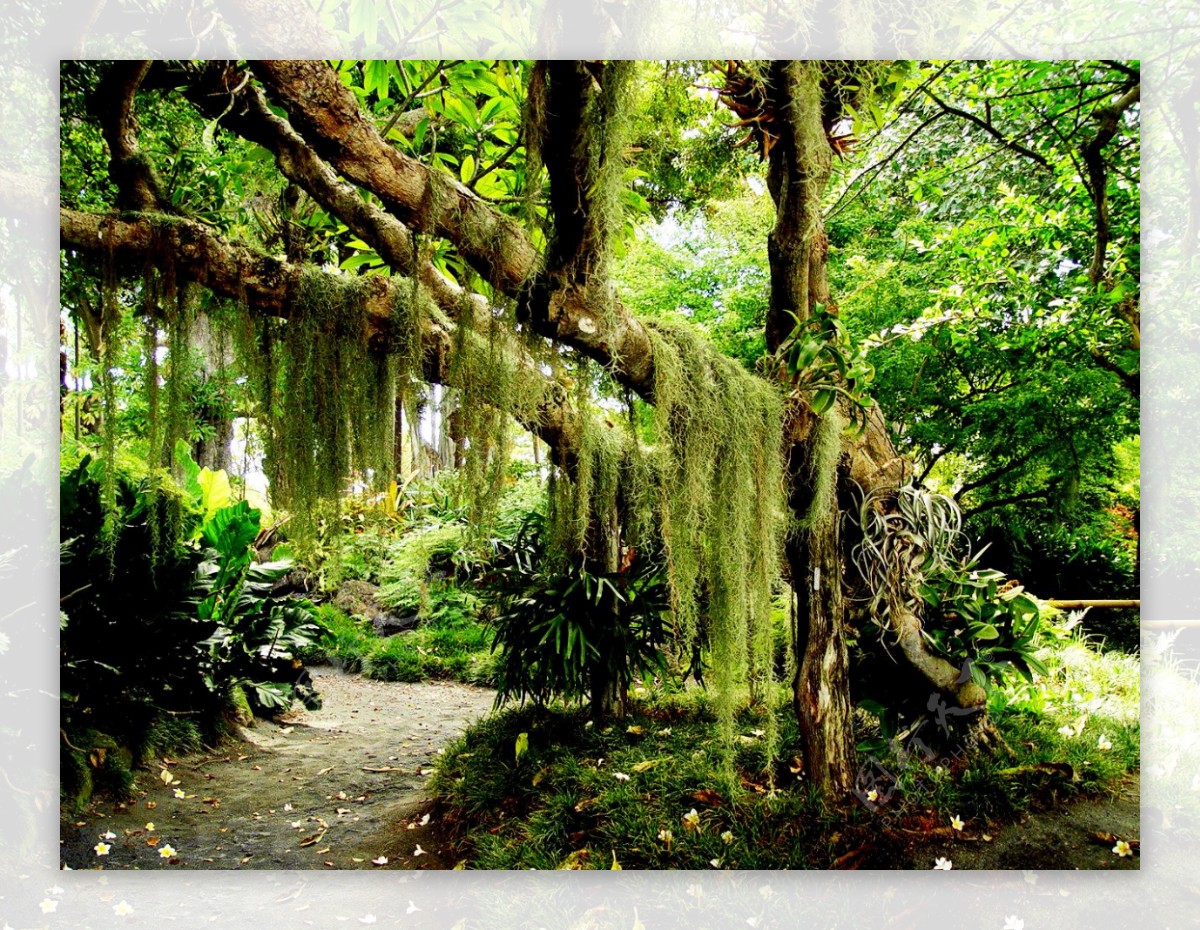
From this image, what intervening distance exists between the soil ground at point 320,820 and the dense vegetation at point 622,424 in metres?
0.10

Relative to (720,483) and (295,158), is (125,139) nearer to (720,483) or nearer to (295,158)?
(295,158)

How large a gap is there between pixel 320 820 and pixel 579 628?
1038mm

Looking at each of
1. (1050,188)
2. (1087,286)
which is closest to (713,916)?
(1087,286)

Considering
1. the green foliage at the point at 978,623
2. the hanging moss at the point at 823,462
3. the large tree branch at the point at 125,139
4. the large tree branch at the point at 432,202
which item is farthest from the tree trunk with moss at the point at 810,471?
the large tree branch at the point at 125,139

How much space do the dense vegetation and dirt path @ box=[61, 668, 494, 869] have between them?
0.51 feet

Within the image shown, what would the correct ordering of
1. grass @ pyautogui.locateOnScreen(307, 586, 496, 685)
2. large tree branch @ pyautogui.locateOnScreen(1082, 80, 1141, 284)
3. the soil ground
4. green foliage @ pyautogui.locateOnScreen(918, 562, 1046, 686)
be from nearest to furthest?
the soil ground < green foliage @ pyautogui.locateOnScreen(918, 562, 1046, 686) < large tree branch @ pyautogui.locateOnScreen(1082, 80, 1141, 284) < grass @ pyautogui.locateOnScreen(307, 586, 496, 685)

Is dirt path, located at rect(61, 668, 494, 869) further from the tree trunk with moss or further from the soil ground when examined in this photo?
the tree trunk with moss

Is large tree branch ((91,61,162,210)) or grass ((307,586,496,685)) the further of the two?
grass ((307,586,496,685))

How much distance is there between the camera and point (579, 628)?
2717mm

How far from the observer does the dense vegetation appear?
1735 millimetres

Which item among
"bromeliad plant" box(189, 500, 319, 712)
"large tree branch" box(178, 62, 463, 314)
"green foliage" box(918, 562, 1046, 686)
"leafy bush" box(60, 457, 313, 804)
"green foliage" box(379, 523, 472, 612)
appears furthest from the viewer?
"green foliage" box(379, 523, 472, 612)

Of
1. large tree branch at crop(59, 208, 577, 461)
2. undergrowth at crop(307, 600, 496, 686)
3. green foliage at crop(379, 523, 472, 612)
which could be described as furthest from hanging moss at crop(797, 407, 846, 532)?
undergrowth at crop(307, 600, 496, 686)

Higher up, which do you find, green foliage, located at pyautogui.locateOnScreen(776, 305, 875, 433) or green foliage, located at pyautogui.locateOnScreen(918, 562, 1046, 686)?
green foliage, located at pyautogui.locateOnScreen(776, 305, 875, 433)

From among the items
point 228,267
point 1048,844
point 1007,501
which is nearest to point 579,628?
point 1048,844
